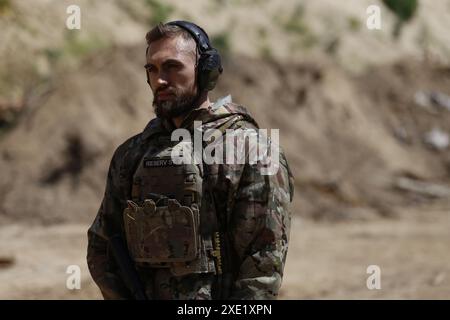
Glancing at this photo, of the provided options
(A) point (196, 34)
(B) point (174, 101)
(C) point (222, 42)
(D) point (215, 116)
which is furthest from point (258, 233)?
(C) point (222, 42)

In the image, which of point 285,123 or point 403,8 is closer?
point 285,123

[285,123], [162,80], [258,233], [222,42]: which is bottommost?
[258,233]

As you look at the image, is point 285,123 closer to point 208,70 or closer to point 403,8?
point 403,8

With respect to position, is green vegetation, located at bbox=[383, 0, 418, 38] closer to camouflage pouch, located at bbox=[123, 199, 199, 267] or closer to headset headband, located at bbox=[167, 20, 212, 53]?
headset headband, located at bbox=[167, 20, 212, 53]

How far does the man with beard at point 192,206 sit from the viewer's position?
3283 millimetres

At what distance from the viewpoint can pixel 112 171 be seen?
3615mm

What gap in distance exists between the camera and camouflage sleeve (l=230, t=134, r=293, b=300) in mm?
3244

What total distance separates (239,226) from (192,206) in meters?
0.21

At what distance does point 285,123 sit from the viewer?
20078 mm

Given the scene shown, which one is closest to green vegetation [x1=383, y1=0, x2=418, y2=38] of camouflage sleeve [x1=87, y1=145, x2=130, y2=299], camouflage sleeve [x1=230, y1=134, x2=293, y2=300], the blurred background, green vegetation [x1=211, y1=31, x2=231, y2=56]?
the blurred background

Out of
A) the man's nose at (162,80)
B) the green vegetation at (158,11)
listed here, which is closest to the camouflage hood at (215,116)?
the man's nose at (162,80)

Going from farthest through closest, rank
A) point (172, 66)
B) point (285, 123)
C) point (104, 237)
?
1. point (285, 123)
2. point (104, 237)
3. point (172, 66)

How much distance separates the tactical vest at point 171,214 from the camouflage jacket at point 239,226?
4cm

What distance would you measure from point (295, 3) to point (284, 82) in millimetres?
5452
